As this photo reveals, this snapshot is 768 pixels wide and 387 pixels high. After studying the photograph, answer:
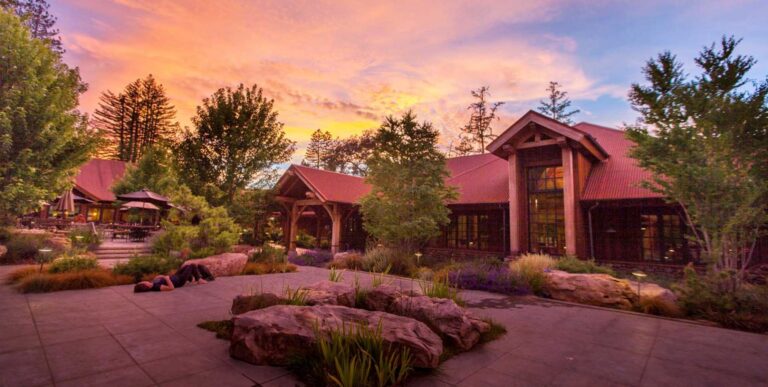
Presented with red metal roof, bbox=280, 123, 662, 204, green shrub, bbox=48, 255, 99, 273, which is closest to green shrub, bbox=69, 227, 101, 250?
green shrub, bbox=48, 255, 99, 273

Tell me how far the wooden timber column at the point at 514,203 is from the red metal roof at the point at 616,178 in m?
2.49

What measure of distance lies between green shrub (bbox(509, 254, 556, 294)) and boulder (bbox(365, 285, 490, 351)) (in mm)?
4724

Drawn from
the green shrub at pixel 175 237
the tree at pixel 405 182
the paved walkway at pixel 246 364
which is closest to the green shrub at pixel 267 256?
the green shrub at pixel 175 237

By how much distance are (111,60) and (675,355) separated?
15.3m

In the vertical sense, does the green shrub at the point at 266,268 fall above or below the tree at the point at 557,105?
below

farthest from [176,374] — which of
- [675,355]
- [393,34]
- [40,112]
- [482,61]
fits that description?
[40,112]

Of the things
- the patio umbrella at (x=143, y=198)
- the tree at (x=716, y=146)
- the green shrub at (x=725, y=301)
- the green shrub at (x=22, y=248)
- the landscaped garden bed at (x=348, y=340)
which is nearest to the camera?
the landscaped garden bed at (x=348, y=340)

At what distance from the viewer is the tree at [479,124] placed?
31.5 m

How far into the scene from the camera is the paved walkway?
3369 mm

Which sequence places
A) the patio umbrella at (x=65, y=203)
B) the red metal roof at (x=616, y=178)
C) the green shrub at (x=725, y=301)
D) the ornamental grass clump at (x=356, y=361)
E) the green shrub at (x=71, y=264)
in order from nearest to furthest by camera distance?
the ornamental grass clump at (x=356, y=361) < the green shrub at (x=725, y=301) < the green shrub at (x=71, y=264) < the red metal roof at (x=616, y=178) < the patio umbrella at (x=65, y=203)

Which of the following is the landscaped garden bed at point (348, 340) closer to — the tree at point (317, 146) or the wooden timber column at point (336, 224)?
the wooden timber column at point (336, 224)

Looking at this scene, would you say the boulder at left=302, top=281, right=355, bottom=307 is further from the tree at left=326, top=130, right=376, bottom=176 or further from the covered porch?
the tree at left=326, top=130, right=376, bottom=176

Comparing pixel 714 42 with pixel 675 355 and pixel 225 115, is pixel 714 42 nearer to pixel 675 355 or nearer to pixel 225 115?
pixel 675 355

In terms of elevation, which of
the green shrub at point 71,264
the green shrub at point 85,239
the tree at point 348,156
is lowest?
the green shrub at point 71,264
